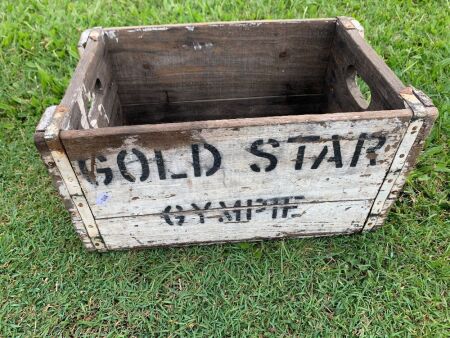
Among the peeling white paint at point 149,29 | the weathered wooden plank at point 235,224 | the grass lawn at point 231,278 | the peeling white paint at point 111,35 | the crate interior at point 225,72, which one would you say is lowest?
the grass lawn at point 231,278

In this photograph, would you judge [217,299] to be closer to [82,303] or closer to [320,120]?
[82,303]

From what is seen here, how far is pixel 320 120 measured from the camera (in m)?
1.37

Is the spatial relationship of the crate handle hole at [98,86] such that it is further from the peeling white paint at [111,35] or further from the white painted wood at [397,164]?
the white painted wood at [397,164]

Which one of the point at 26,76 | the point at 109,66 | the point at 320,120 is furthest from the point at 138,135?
the point at 26,76

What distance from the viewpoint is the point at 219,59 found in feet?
6.99

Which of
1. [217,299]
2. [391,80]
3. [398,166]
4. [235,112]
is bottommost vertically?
[217,299]

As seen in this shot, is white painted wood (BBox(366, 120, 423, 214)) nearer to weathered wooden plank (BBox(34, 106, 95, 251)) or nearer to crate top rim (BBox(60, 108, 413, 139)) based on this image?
crate top rim (BBox(60, 108, 413, 139))

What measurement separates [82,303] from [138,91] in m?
1.05

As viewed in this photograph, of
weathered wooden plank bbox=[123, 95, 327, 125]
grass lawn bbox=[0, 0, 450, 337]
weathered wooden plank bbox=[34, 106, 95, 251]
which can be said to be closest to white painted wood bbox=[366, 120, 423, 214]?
grass lawn bbox=[0, 0, 450, 337]

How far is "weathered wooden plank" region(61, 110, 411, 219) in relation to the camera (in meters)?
1.36

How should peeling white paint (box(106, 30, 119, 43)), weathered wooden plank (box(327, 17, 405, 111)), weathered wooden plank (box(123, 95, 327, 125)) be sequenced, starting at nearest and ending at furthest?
1. weathered wooden plank (box(327, 17, 405, 111))
2. peeling white paint (box(106, 30, 119, 43))
3. weathered wooden plank (box(123, 95, 327, 125))

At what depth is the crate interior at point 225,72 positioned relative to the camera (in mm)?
2014

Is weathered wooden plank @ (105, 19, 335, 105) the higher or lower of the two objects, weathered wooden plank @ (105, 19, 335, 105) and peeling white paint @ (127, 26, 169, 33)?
the lower

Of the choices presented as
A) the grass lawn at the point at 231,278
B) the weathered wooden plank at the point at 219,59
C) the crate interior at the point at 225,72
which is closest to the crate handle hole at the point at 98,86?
the crate interior at the point at 225,72
